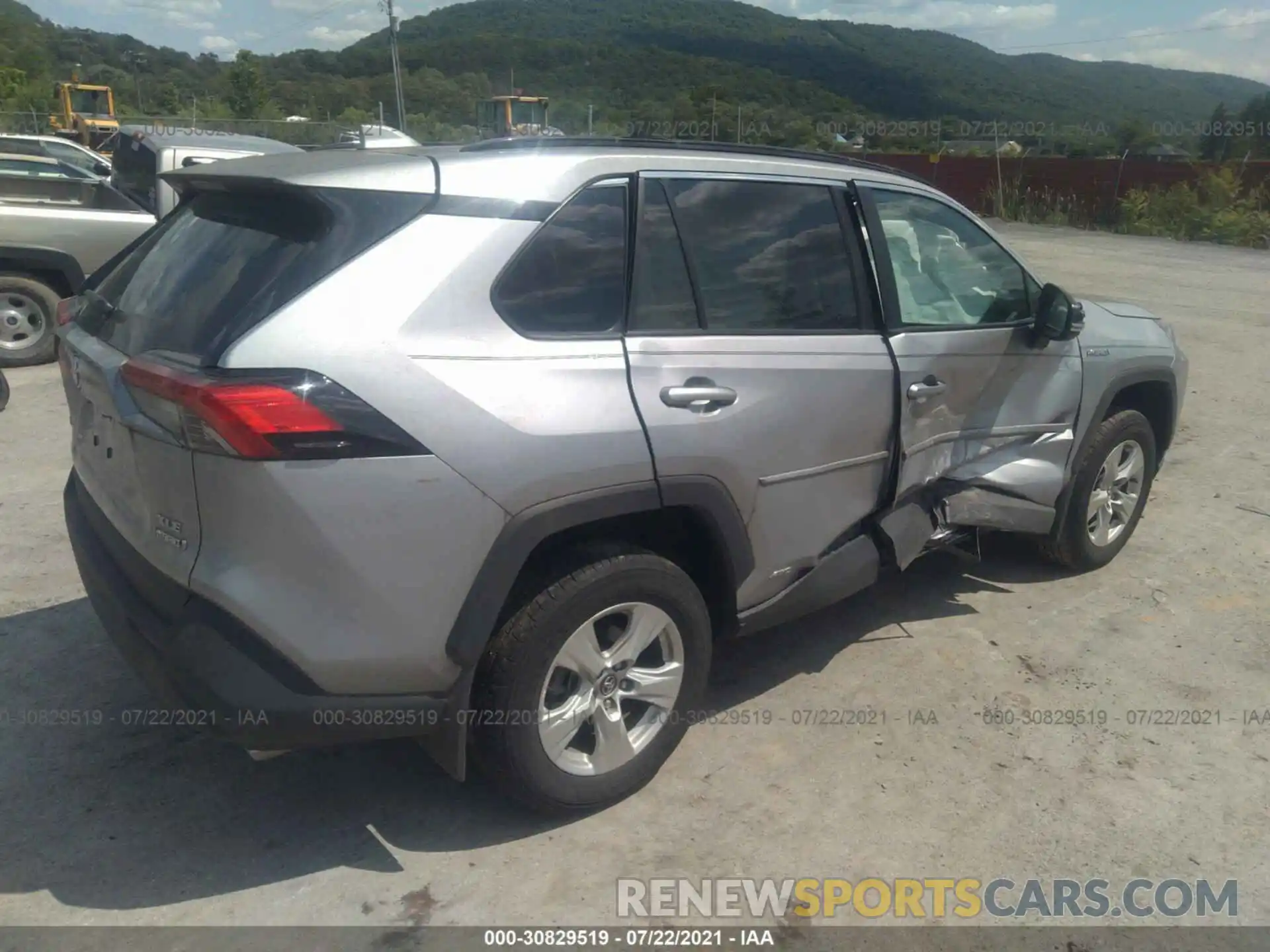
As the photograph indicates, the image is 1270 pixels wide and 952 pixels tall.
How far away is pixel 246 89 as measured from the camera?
4809 cm

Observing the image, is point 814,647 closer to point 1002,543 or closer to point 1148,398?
point 1002,543

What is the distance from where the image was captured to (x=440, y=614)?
2.62 metres

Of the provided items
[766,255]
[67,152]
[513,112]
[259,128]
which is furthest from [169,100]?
[766,255]

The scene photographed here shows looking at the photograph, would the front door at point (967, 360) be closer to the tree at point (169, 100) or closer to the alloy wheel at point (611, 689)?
the alloy wheel at point (611, 689)

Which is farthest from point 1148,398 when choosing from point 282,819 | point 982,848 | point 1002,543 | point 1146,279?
point 1146,279

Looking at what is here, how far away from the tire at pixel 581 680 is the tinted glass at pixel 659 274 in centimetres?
69

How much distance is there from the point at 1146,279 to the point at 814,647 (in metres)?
13.6

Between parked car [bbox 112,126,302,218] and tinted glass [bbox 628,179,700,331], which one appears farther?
parked car [bbox 112,126,302,218]

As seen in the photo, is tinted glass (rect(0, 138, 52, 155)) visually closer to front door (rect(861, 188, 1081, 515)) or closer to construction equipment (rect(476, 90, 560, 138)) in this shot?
A: construction equipment (rect(476, 90, 560, 138))

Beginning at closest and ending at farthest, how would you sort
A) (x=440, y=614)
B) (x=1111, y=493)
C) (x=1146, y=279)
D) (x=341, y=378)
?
(x=341, y=378)
(x=440, y=614)
(x=1111, y=493)
(x=1146, y=279)

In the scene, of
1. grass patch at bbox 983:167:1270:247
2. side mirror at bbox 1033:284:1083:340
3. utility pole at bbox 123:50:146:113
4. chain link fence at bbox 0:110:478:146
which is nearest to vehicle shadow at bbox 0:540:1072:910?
side mirror at bbox 1033:284:1083:340

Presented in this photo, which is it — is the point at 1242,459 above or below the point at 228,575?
below

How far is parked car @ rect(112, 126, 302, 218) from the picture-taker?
847 centimetres

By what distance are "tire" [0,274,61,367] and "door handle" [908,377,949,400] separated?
23.5ft
